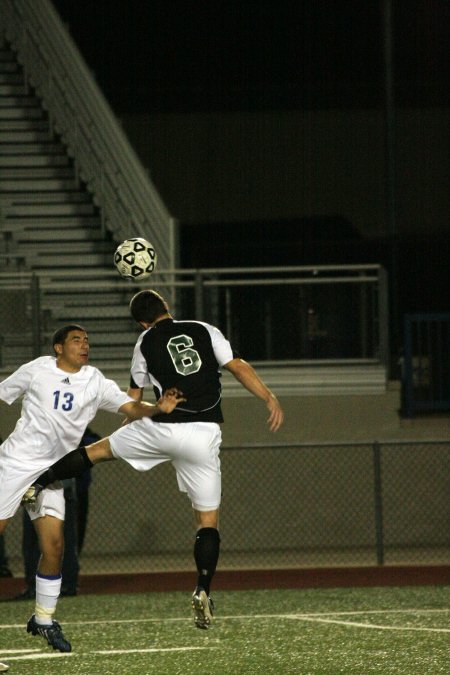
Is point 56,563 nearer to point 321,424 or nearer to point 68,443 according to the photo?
point 68,443

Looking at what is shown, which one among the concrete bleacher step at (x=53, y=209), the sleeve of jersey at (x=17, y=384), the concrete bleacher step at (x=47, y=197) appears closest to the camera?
the sleeve of jersey at (x=17, y=384)

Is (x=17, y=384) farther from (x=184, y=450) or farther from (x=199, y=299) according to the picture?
(x=199, y=299)

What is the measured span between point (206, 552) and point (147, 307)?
1504 millimetres

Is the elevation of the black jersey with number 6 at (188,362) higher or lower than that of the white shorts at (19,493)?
higher

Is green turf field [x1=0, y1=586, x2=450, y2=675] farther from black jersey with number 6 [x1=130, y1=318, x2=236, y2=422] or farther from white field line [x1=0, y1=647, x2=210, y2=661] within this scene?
black jersey with number 6 [x1=130, y1=318, x2=236, y2=422]

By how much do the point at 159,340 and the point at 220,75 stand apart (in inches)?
786

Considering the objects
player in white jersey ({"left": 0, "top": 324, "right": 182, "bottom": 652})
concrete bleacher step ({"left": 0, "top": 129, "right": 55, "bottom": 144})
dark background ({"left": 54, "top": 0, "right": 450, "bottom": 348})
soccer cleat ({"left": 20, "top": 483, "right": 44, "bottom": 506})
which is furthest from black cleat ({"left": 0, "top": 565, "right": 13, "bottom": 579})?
dark background ({"left": 54, "top": 0, "right": 450, "bottom": 348})

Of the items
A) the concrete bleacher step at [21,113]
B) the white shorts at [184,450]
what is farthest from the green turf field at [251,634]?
the concrete bleacher step at [21,113]

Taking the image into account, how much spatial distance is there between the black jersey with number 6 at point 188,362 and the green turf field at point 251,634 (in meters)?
1.45

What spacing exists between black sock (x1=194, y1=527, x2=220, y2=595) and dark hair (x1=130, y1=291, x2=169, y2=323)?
132 centimetres

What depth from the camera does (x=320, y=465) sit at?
15.7 meters

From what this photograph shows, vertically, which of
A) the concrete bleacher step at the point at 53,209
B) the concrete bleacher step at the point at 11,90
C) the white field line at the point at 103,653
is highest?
the concrete bleacher step at the point at 11,90

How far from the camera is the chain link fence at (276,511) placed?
15289 mm

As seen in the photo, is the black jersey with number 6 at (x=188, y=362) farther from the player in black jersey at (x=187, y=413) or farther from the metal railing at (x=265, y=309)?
the metal railing at (x=265, y=309)
